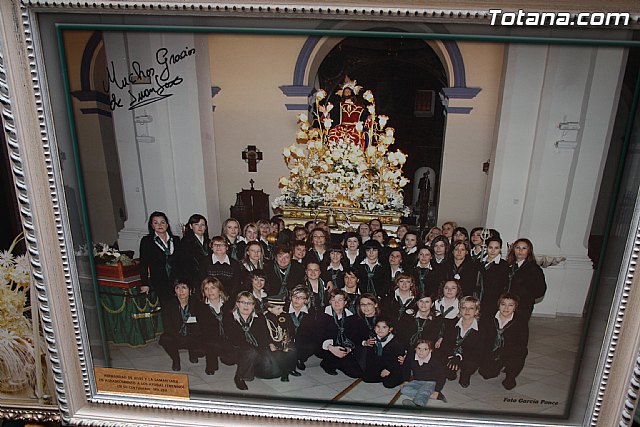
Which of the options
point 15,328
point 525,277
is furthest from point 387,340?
point 15,328

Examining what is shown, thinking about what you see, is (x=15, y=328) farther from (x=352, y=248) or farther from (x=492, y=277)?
(x=492, y=277)

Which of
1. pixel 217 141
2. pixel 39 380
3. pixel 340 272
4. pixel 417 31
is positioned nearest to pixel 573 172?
pixel 417 31

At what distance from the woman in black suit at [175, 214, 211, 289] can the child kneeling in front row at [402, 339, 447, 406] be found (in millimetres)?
623

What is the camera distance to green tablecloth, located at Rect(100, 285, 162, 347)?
115 cm

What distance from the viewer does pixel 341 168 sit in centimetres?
104

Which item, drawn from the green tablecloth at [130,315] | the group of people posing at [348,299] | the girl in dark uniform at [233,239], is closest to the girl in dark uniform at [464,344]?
the group of people posing at [348,299]

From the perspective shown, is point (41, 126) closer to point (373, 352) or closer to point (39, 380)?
point (39, 380)

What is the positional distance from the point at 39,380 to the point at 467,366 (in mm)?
1234

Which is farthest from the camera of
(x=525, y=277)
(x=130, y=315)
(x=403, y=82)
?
(x=130, y=315)

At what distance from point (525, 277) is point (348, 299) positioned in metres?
0.45

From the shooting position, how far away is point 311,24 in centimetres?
91

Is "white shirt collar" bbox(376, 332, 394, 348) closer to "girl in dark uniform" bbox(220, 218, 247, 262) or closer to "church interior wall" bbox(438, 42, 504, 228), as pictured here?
"church interior wall" bbox(438, 42, 504, 228)

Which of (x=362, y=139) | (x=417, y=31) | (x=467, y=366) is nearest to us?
(x=417, y=31)

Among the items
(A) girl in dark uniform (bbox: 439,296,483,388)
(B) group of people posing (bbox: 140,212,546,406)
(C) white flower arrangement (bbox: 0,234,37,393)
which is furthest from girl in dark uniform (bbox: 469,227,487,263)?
(C) white flower arrangement (bbox: 0,234,37,393)
